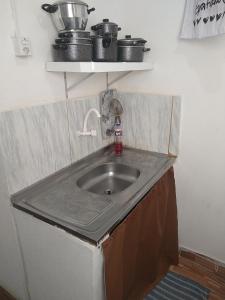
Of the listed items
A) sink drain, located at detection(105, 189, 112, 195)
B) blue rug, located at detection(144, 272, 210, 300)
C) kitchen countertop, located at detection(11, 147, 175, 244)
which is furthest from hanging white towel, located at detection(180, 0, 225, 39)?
blue rug, located at detection(144, 272, 210, 300)

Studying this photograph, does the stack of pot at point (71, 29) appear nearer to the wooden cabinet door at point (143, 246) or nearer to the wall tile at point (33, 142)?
the wall tile at point (33, 142)

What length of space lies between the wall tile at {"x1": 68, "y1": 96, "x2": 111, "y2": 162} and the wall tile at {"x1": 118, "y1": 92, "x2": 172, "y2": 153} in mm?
254

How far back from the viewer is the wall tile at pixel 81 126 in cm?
143

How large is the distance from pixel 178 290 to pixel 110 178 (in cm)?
90

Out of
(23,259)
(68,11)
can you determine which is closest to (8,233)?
(23,259)

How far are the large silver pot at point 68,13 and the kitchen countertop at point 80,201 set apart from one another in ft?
2.65

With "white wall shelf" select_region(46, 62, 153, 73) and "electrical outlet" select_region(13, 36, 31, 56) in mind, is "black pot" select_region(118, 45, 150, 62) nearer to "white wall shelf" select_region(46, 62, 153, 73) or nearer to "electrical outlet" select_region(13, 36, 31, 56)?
"white wall shelf" select_region(46, 62, 153, 73)

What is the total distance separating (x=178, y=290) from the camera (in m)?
1.57

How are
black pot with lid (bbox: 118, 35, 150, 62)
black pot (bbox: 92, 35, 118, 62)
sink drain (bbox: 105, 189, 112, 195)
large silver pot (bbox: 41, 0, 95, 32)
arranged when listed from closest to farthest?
large silver pot (bbox: 41, 0, 95, 32) → black pot (bbox: 92, 35, 118, 62) → black pot with lid (bbox: 118, 35, 150, 62) → sink drain (bbox: 105, 189, 112, 195)

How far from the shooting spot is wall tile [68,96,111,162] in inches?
56.3

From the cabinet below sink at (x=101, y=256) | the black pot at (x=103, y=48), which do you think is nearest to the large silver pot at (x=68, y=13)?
the black pot at (x=103, y=48)

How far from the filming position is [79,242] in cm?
95

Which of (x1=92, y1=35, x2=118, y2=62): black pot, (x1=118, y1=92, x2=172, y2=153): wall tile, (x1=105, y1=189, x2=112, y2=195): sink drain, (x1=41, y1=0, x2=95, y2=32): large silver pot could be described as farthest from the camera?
(x1=118, y1=92, x2=172, y2=153): wall tile

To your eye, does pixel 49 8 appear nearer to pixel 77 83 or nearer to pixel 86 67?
pixel 86 67
